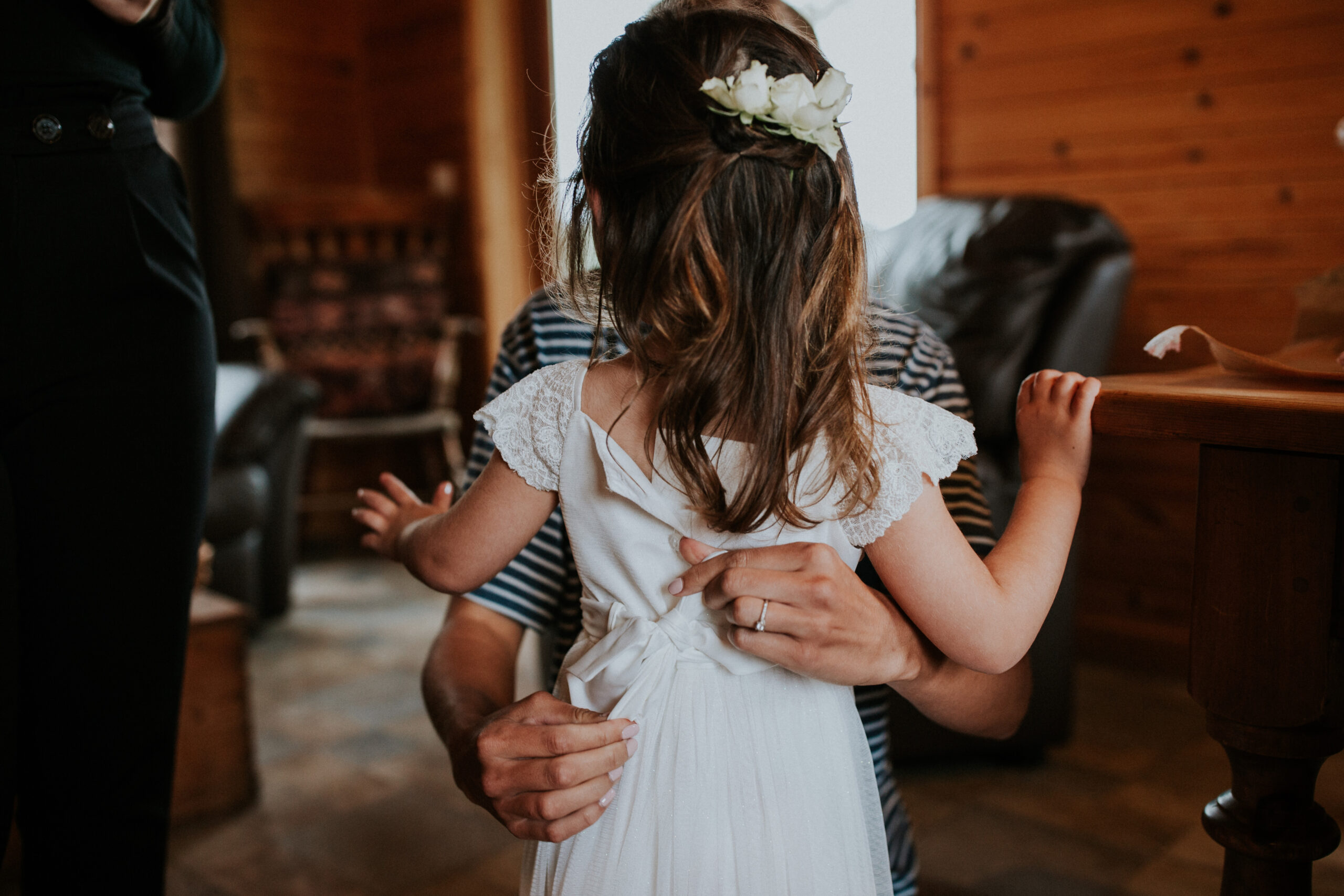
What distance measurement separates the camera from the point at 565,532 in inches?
39.5

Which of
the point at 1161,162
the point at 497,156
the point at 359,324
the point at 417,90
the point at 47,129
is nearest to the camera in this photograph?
the point at 47,129

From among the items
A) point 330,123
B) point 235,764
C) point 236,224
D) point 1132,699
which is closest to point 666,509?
point 235,764

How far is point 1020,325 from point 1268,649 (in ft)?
4.16

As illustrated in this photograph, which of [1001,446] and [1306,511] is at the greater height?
[1306,511]

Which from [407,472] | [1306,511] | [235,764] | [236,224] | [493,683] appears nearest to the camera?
[1306,511]

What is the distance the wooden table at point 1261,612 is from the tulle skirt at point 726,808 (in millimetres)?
260

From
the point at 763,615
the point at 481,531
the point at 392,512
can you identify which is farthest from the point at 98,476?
the point at 763,615

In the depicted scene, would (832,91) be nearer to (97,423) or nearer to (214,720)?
(97,423)

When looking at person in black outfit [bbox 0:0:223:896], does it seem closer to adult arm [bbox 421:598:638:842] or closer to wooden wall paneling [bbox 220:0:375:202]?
adult arm [bbox 421:598:638:842]

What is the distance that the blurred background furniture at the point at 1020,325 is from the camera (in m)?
1.89

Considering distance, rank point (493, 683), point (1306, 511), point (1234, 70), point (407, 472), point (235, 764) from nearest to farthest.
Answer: point (1306, 511), point (493, 683), point (235, 764), point (1234, 70), point (407, 472)

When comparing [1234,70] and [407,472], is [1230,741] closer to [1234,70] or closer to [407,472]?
[1234,70]

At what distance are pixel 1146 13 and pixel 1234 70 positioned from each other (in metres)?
0.24

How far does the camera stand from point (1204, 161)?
7.75ft
